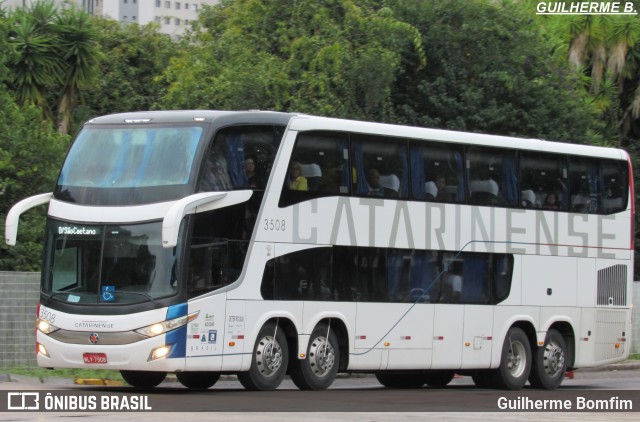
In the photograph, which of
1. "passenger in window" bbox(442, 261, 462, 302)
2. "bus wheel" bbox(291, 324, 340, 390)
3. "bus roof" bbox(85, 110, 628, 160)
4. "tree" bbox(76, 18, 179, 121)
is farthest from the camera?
"tree" bbox(76, 18, 179, 121)

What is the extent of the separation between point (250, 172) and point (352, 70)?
13.8m

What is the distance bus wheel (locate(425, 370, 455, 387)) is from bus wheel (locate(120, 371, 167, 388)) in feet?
19.9

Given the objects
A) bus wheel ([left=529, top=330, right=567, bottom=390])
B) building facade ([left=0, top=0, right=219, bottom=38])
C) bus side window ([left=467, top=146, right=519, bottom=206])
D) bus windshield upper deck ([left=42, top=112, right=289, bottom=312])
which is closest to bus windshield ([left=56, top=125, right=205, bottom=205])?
bus windshield upper deck ([left=42, top=112, right=289, bottom=312])

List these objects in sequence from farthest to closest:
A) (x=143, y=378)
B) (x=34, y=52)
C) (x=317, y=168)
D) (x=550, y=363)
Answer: (x=34, y=52) < (x=550, y=363) < (x=143, y=378) < (x=317, y=168)

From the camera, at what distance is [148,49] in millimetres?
46188

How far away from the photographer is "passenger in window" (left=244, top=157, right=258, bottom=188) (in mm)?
19203

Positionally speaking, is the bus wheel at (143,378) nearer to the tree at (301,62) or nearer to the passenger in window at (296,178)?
the passenger in window at (296,178)

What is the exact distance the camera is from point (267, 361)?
19391mm

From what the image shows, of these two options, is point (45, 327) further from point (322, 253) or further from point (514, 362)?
point (514, 362)

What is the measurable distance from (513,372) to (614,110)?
19.5m

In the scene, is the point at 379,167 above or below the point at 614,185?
below

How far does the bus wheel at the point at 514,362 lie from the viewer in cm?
2350

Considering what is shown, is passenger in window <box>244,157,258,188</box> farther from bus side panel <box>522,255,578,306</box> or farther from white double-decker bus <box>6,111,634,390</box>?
bus side panel <box>522,255,578,306</box>

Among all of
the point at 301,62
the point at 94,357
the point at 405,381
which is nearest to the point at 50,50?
the point at 301,62
